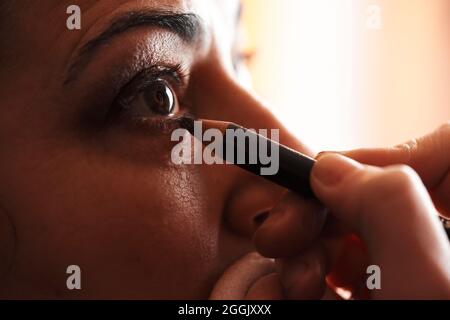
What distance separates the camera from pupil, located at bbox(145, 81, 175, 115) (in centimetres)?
60

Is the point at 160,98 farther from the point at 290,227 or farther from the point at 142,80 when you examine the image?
the point at 290,227

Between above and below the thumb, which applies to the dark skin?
above

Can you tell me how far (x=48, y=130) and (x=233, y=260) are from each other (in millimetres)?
246

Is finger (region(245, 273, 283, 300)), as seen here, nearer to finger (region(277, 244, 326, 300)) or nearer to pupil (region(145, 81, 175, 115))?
finger (region(277, 244, 326, 300))

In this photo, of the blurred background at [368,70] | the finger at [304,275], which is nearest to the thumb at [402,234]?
the finger at [304,275]

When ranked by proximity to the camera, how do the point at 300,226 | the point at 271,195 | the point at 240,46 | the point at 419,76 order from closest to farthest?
the point at 300,226
the point at 271,195
the point at 240,46
the point at 419,76

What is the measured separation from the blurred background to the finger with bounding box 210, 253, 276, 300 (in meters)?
1.18

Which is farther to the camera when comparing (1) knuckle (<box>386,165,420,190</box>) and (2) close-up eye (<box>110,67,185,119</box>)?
(2) close-up eye (<box>110,67,185,119</box>)

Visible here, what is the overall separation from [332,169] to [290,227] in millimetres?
73

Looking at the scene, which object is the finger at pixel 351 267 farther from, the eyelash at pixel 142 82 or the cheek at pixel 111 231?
the eyelash at pixel 142 82

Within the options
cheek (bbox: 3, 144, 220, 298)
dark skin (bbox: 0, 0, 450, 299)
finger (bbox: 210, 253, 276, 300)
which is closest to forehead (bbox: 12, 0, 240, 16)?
dark skin (bbox: 0, 0, 450, 299)
